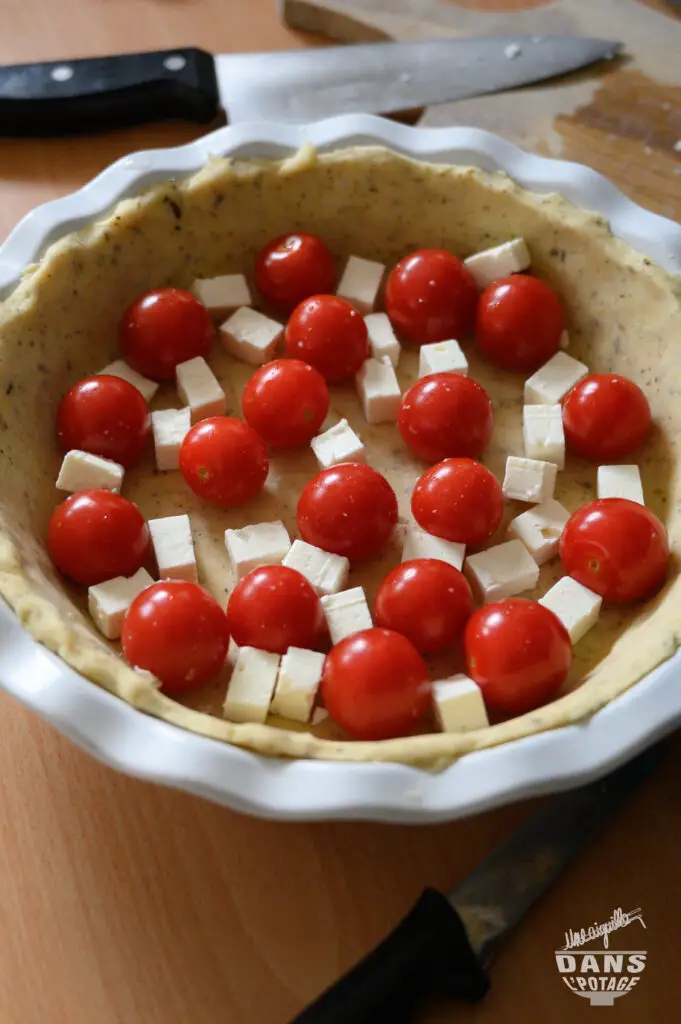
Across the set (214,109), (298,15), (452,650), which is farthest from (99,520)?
(298,15)

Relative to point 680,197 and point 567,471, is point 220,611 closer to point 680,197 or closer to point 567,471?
point 567,471

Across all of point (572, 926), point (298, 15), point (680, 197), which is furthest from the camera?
point (298, 15)

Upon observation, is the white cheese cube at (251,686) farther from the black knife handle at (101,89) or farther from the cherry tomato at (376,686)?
the black knife handle at (101,89)

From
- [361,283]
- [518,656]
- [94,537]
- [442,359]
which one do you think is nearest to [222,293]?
[361,283]

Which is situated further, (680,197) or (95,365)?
(680,197)

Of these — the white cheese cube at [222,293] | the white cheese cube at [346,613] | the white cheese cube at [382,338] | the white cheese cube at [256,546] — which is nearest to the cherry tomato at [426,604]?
the white cheese cube at [346,613]

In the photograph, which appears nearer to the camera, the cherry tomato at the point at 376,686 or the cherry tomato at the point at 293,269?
the cherry tomato at the point at 376,686
